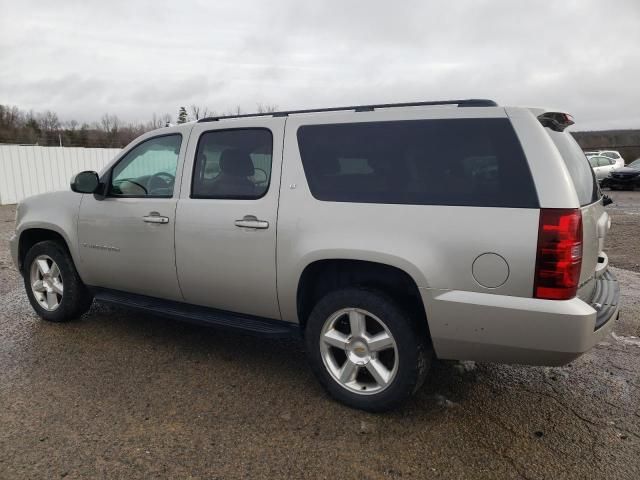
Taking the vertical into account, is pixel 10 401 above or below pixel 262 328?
below

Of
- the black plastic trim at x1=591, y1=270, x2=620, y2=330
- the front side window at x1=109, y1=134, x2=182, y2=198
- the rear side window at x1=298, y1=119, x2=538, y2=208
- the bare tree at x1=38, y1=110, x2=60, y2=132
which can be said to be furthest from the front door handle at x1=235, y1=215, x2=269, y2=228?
the bare tree at x1=38, y1=110, x2=60, y2=132

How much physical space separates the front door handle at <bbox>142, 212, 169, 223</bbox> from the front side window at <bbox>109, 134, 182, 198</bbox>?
0.16m

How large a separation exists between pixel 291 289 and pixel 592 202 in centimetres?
194

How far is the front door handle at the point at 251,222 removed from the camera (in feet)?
11.3

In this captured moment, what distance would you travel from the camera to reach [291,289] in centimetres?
340

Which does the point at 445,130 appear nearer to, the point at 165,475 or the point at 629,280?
the point at 165,475

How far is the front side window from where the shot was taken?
4.12 meters

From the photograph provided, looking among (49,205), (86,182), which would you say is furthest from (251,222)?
(49,205)

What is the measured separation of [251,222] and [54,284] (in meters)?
2.54

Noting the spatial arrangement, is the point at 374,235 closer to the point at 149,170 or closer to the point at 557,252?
the point at 557,252

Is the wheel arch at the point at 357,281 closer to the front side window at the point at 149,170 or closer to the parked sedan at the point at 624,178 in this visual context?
the front side window at the point at 149,170

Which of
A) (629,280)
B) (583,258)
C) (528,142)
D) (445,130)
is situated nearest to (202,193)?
(445,130)

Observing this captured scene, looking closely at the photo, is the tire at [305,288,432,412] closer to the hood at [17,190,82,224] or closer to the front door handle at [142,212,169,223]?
the front door handle at [142,212,169,223]

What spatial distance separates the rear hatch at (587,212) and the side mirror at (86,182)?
348 cm
